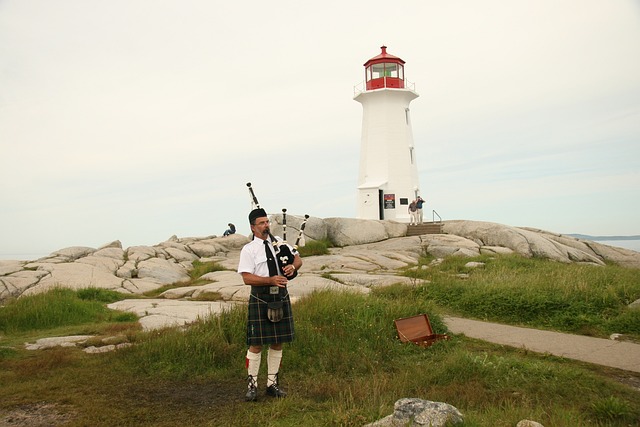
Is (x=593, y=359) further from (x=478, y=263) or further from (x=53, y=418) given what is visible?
(x=478, y=263)

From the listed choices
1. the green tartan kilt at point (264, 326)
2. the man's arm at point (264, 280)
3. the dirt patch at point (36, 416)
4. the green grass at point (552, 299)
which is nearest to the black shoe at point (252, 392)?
the green tartan kilt at point (264, 326)

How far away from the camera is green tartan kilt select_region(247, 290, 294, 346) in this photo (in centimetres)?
616

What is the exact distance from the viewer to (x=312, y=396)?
234 inches

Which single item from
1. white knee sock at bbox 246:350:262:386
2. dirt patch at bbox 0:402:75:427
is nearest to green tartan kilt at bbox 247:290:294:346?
white knee sock at bbox 246:350:262:386

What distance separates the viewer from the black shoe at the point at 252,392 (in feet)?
19.2

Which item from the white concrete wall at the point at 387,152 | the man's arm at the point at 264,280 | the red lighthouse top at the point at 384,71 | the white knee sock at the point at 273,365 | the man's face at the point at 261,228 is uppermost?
the red lighthouse top at the point at 384,71

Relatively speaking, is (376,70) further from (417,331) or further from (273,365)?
(273,365)

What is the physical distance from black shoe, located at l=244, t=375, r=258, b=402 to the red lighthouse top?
30270mm

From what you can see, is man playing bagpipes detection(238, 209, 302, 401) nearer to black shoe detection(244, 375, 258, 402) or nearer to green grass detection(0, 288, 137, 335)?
black shoe detection(244, 375, 258, 402)

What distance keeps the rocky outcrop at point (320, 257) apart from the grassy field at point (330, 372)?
5.69m

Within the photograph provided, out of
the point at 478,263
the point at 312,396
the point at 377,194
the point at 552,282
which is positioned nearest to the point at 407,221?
the point at 377,194

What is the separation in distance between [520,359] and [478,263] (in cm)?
1165

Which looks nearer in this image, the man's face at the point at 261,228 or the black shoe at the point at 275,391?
the black shoe at the point at 275,391

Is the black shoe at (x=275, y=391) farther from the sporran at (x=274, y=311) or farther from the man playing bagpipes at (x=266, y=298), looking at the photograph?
the sporran at (x=274, y=311)
